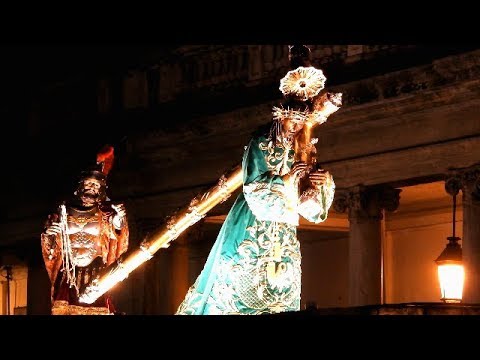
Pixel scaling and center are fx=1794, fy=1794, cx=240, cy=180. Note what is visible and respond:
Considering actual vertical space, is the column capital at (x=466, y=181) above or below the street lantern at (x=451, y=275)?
above

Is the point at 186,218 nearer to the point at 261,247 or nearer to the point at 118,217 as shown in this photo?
the point at 261,247

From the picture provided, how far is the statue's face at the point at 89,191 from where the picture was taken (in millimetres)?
14062

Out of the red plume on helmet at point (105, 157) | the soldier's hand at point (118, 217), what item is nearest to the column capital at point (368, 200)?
the red plume on helmet at point (105, 157)

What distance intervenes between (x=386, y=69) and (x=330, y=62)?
4.14ft

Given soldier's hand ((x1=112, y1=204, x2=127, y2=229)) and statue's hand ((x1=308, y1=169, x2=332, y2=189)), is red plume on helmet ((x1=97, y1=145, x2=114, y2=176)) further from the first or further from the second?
statue's hand ((x1=308, y1=169, x2=332, y2=189))

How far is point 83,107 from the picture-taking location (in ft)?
107

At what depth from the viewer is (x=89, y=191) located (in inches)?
555

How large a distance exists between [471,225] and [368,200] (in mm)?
2380

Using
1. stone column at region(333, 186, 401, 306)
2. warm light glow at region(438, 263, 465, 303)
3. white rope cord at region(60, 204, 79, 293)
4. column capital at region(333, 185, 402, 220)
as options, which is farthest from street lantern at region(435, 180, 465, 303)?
white rope cord at region(60, 204, 79, 293)

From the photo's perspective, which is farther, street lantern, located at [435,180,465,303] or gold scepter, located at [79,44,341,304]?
street lantern, located at [435,180,465,303]

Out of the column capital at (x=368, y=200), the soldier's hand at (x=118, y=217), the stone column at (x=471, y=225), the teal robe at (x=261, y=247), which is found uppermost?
the column capital at (x=368, y=200)

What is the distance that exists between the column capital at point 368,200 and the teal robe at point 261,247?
1343 cm

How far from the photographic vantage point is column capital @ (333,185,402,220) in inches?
1031

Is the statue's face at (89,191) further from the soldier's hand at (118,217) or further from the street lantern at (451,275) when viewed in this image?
the street lantern at (451,275)
